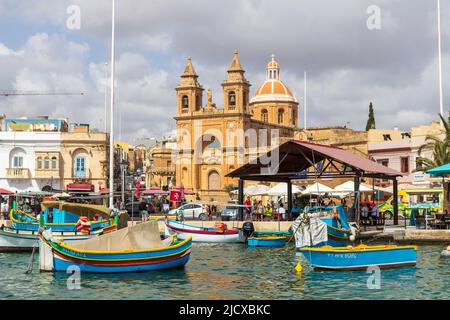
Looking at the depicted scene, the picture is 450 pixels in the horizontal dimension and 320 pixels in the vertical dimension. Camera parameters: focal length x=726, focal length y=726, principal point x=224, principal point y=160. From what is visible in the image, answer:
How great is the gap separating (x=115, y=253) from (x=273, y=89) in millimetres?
93079

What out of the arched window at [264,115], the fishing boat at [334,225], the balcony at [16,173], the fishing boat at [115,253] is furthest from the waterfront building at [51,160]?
the arched window at [264,115]

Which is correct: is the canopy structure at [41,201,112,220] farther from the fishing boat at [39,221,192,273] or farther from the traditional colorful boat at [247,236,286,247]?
the fishing boat at [39,221,192,273]

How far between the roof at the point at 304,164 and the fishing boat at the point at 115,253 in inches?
522

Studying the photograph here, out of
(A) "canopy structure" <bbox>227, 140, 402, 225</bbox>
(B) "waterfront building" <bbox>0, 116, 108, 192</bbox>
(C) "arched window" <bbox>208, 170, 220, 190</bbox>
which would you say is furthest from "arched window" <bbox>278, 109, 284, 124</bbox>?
(A) "canopy structure" <bbox>227, 140, 402, 225</bbox>

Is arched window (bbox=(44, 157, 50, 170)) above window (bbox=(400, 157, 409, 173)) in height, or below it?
above

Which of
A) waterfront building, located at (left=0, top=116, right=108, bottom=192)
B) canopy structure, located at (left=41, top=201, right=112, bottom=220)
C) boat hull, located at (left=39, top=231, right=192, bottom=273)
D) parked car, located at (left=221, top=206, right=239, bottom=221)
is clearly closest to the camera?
boat hull, located at (left=39, top=231, right=192, bottom=273)

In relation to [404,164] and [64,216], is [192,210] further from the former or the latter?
[404,164]

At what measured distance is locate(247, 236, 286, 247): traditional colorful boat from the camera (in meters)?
36.4

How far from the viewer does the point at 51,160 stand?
72812mm

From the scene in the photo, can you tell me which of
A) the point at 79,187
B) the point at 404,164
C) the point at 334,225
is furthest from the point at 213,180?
the point at 334,225

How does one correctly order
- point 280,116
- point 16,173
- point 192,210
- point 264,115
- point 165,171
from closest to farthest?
point 192,210
point 16,173
point 165,171
point 280,116
point 264,115

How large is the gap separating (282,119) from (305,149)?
7732 cm

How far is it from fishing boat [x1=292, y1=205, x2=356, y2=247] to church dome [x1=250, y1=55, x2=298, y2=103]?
81.3 metres
